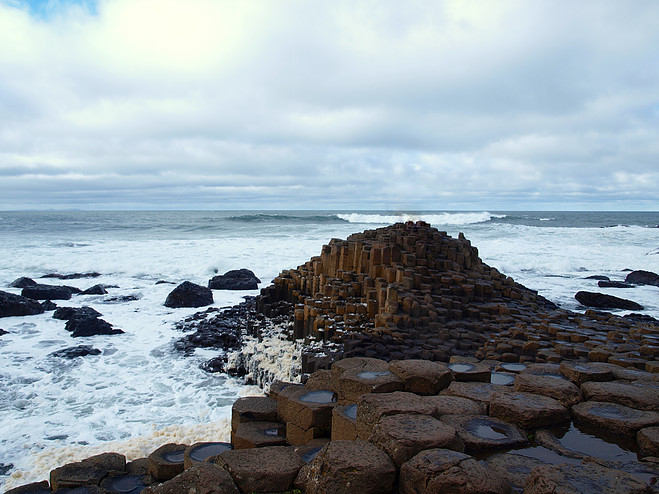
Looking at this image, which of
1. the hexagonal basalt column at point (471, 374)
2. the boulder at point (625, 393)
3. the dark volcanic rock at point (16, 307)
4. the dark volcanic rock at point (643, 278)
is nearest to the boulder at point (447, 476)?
the boulder at point (625, 393)

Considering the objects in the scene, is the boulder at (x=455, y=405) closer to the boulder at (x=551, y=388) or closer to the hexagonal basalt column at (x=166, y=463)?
the boulder at (x=551, y=388)

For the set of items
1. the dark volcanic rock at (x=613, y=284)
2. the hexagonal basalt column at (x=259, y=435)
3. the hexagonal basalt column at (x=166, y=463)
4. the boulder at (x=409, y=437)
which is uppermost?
the boulder at (x=409, y=437)

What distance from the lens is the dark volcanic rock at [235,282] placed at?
1773 cm

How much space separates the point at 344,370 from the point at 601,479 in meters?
2.63

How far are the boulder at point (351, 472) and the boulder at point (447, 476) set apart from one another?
120 mm

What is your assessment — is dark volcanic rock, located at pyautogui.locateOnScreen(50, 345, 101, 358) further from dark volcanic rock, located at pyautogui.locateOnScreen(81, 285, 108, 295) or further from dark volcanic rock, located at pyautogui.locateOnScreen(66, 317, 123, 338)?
dark volcanic rock, located at pyautogui.locateOnScreen(81, 285, 108, 295)

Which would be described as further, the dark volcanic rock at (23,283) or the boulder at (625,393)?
the dark volcanic rock at (23,283)

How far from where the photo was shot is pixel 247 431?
4.71 meters

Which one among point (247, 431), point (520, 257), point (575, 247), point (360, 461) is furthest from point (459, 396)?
point (575, 247)

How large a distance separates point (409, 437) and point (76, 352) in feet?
30.3

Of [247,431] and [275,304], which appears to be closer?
[247,431]

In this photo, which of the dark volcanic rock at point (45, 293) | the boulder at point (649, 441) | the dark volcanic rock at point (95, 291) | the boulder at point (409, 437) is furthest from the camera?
the dark volcanic rock at point (95, 291)

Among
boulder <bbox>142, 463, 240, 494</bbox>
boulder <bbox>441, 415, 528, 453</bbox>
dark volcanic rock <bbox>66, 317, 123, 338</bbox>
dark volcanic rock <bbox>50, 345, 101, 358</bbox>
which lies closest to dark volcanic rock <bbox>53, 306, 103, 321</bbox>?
dark volcanic rock <bbox>66, 317, 123, 338</bbox>

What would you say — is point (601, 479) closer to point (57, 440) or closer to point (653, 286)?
point (57, 440)
